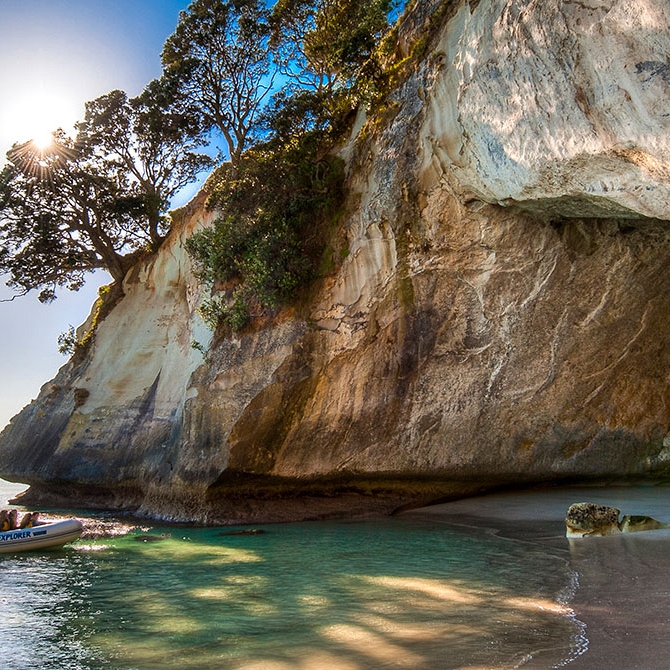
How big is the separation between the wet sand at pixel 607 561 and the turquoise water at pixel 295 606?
1.02 ft

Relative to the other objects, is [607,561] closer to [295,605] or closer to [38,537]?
[295,605]

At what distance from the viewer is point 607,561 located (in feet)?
30.8

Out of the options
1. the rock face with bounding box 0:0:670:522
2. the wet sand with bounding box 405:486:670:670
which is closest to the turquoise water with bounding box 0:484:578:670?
the wet sand with bounding box 405:486:670:670

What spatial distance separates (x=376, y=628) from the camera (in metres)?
7.10

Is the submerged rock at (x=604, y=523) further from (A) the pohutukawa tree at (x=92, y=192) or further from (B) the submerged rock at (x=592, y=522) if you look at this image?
(A) the pohutukawa tree at (x=92, y=192)

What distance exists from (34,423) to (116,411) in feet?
14.8

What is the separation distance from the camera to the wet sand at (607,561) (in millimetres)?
5766

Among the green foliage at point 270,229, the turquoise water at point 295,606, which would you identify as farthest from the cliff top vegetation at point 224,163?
the turquoise water at point 295,606

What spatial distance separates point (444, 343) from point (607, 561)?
6.70 metres

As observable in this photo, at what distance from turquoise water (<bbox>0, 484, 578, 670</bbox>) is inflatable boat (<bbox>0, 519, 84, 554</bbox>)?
53cm

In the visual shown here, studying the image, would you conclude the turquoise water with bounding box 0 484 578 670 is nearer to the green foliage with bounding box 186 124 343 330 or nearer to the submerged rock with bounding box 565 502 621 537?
Answer: the submerged rock with bounding box 565 502 621 537

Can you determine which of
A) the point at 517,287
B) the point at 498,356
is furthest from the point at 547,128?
the point at 498,356

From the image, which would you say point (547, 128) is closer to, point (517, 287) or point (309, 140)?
point (517, 287)

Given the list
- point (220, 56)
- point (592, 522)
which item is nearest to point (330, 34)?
point (220, 56)
